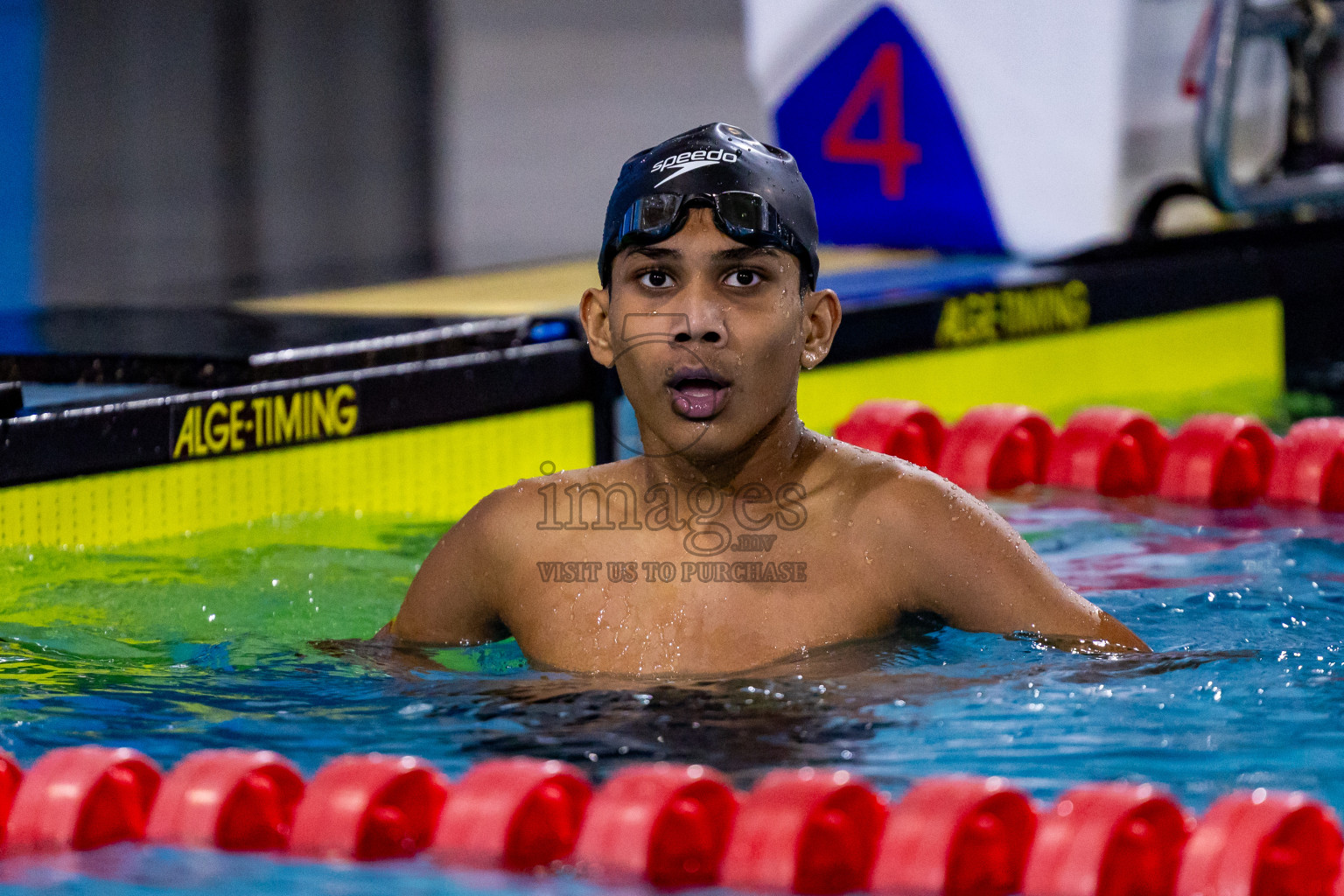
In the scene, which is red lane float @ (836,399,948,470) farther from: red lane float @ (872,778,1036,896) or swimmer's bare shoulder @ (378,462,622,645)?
red lane float @ (872,778,1036,896)

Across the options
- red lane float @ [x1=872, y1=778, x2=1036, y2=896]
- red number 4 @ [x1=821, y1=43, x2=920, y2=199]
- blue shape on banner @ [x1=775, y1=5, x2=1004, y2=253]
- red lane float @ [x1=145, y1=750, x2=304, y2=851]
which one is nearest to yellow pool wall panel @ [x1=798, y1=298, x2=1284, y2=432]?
blue shape on banner @ [x1=775, y1=5, x2=1004, y2=253]

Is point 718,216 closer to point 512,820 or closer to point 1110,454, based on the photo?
point 512,820

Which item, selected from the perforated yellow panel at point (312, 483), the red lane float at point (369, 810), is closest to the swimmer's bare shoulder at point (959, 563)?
the red lane float at point (369, 810)

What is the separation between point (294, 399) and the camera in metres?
4.61

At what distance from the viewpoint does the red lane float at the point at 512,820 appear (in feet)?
7.41

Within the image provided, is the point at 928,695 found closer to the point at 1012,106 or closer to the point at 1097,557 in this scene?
the point at 1097,557

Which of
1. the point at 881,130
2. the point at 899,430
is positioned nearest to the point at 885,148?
the point at 881,130

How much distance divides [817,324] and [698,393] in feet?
0.92

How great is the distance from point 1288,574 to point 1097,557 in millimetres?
456

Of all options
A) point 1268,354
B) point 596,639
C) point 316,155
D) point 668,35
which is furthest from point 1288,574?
point 668,35

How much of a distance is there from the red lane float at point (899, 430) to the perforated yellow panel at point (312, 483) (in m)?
0.78

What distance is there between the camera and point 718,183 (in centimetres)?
267

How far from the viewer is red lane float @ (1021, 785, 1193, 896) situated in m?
2.10

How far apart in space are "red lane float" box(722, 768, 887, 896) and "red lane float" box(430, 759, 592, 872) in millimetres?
222
